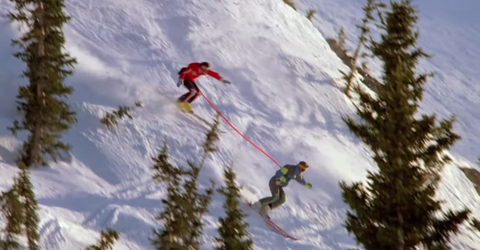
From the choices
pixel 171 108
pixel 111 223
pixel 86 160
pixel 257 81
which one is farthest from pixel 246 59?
pixel 111 223

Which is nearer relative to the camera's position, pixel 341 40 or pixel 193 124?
pixel 193 124

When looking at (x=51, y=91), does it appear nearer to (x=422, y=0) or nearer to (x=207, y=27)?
(x=207, y=27)

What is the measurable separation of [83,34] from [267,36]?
745cm

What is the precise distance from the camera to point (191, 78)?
854 inches

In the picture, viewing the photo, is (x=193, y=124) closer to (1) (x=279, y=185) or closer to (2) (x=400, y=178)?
(1) (x=279, y=185)

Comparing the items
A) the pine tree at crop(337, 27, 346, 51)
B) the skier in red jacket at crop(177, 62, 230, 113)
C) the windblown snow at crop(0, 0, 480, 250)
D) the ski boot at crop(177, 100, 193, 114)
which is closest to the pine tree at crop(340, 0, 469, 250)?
the windblown snow at crop(0, 0, 480, 250)

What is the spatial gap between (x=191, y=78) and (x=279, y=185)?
16.2 ft

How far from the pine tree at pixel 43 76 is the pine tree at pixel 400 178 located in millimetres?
9795

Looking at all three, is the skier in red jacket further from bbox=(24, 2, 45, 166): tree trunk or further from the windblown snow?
bbox=(24, 2, 45, 166): tree trunk

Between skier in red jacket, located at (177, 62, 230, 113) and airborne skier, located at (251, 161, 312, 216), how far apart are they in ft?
13.1

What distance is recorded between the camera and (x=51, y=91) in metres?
18.2

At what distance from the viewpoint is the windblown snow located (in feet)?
59.8

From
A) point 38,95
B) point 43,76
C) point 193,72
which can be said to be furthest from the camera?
point 193,72

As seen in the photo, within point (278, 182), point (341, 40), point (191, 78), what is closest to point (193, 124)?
point (191, 78)
